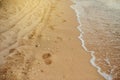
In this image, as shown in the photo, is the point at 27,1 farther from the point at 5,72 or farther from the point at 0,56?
the point at 5,72

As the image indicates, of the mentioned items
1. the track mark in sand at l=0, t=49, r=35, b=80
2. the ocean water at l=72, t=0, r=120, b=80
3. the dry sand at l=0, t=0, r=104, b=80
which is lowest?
the ocean water at l=72, t=0, r=120, b=80

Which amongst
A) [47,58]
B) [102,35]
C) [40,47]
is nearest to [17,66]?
[47,58]

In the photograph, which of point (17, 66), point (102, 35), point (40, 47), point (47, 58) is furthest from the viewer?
point (102, 35)

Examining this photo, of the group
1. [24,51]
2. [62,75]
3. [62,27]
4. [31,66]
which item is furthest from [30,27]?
[62,75]

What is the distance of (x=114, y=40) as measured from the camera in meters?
5.20

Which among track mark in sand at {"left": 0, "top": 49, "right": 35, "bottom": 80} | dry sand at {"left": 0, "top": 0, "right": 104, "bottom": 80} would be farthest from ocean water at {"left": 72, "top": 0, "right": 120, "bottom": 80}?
track mark in sand at {"left": 0, "top": 49, "right": 35, "bottom": 80}

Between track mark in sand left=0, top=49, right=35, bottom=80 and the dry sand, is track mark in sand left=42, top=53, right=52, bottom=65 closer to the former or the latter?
the dry sand

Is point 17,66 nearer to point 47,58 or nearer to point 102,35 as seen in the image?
point 47,58

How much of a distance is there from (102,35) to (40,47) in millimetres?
1918

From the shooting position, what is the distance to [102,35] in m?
5.49

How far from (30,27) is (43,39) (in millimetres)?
843

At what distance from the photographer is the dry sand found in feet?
12.0

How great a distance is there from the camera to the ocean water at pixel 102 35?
4048 millimetres

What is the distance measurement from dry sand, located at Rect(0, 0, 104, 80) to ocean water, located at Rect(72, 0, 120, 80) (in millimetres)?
198
